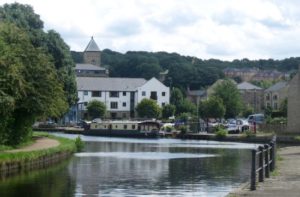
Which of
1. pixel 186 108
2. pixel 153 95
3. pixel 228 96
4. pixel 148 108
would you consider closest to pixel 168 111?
pixel 148 108

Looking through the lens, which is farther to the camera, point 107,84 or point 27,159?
point 107,84

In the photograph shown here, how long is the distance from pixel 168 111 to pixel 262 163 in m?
135

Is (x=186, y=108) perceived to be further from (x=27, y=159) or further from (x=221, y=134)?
(x=27, y=159)

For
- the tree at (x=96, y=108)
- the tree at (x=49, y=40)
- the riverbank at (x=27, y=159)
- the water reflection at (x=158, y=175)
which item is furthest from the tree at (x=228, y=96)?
the riverbank at (x=27, y=159)

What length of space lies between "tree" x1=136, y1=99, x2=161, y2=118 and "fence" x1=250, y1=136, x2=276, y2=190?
122423 millimetres

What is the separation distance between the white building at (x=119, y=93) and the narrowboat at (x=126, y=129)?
42417 mm

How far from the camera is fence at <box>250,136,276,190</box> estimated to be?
25.2 meters

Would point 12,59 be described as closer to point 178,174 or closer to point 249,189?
point 178,174

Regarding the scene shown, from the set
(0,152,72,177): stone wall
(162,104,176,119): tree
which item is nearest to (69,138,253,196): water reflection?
(0,152,72,177): stone wall

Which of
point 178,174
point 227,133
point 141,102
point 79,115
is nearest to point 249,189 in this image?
point 178,174

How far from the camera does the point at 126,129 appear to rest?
11956 centimetres

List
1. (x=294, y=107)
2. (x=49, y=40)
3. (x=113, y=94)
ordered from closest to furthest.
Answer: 1. (x=49, y=40)
2. (x=294, y=107)
3. (x=113, y=94)

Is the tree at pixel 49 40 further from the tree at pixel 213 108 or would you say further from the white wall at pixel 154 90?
the white wall at pixel 154 90

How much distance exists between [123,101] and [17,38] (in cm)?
11161
